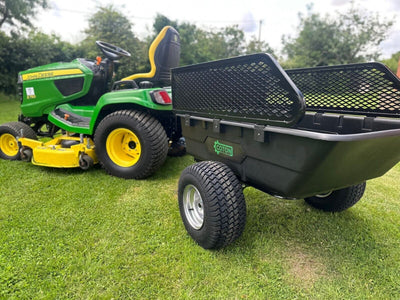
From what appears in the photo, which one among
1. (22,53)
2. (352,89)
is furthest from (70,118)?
(22,53)

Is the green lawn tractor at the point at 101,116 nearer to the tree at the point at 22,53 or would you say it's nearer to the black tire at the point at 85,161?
the black tire at the point at 85,161

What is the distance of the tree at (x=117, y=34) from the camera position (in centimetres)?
1806

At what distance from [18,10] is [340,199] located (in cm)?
1869

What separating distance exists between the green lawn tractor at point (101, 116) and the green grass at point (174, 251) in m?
0.49

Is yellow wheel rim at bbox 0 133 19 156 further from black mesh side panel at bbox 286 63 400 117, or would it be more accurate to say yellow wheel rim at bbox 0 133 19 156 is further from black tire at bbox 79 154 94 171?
black mesh side panel at bbox 286 63 400 117

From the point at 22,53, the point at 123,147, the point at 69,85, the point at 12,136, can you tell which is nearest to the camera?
the point at 123,147

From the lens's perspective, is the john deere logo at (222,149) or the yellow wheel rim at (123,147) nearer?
the john deere logo at (222,149)

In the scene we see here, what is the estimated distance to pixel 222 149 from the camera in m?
1.89

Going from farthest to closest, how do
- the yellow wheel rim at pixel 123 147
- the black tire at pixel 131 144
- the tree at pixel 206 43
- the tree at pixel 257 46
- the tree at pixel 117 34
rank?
the tree at pixel 257 46
the tree at pixel 206 43
the tree at pixel 117 34
the yellow wheel rim at pixel 123 147
the black tire at pixel 131 144

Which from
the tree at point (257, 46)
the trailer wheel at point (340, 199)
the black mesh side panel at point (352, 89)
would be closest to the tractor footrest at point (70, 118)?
the black mesh side panel at point (352, 89)

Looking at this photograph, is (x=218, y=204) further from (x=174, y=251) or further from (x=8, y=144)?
(x=8, y=144)

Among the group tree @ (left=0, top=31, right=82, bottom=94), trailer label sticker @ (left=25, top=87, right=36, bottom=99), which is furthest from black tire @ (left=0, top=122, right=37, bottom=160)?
tree @ (left=0, top=31, right=82, bottom=94)

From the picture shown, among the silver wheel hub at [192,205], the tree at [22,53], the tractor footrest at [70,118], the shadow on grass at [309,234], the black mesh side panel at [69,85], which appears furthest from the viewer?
the tree at [22,53]

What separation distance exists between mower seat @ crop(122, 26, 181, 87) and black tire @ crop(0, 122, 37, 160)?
1.63 m
